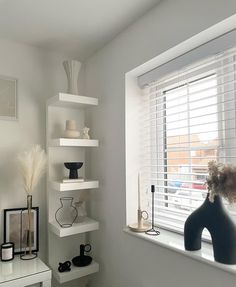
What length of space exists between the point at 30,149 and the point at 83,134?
1.42ft

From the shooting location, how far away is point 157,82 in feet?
5.54

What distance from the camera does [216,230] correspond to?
43.4 inches

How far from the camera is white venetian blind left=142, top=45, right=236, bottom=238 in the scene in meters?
1.29

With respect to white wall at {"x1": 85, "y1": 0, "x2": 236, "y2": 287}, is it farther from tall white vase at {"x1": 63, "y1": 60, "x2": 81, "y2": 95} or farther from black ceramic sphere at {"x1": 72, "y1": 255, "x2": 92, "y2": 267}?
tall white vase at {"x1": 63, "y1": 60, "x2": 81, "y2": 95}

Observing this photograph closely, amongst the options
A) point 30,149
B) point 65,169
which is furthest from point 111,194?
point 30,149

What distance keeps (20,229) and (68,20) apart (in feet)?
4.91

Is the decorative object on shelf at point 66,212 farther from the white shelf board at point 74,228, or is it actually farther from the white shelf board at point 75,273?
the white shelf board at point 75,273

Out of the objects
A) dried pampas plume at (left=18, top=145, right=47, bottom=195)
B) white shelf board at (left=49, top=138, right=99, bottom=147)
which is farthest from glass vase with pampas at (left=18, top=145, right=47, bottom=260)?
white shelf board at (left=49, top=138, right=99, bottom=147)

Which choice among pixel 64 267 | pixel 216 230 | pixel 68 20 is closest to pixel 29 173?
pixel 64 267

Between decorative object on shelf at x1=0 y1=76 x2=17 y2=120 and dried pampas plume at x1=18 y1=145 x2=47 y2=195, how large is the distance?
0.34 metres

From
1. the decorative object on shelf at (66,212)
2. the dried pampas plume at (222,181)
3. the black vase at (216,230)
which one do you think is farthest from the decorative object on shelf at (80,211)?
the dried pampas plume at (222,181)

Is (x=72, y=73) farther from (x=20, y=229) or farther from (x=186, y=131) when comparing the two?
(x=20, y=229)

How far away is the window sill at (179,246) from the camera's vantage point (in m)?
1.07

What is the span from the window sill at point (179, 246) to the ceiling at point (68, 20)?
137 centimetres
